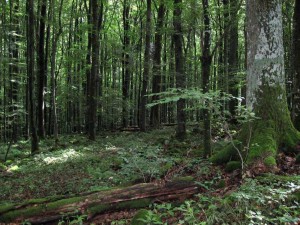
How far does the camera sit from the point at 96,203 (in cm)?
545

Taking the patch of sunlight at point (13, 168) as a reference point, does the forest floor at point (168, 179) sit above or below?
above

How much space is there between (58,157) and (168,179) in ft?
23.2

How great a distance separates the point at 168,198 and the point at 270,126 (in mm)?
2755

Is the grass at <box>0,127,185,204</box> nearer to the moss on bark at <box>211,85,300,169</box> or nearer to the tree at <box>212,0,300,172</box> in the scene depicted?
the moss on bark at <box>211,85,300,169</box>

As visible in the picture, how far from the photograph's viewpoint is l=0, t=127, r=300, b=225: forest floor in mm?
4012

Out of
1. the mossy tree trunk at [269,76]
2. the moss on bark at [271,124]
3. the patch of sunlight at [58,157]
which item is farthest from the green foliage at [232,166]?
the patch of sunlight at [58,157]

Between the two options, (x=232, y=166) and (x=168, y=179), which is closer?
(x=168, y=179)

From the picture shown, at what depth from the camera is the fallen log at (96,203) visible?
210 inches

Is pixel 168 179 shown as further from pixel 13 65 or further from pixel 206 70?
pixel 13 65

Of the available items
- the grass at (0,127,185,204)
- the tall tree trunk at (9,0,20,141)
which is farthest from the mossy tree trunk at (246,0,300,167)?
the tall tree trunk at (9,0,20,141)

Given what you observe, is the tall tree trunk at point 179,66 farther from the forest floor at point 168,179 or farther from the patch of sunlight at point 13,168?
the patch of sunlight at point 13,168

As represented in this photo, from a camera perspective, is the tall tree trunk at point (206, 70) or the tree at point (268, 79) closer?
the tree at point (268, 79)

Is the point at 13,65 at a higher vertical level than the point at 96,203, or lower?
higher

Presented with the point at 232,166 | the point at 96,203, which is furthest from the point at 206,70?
the point at 96,203
